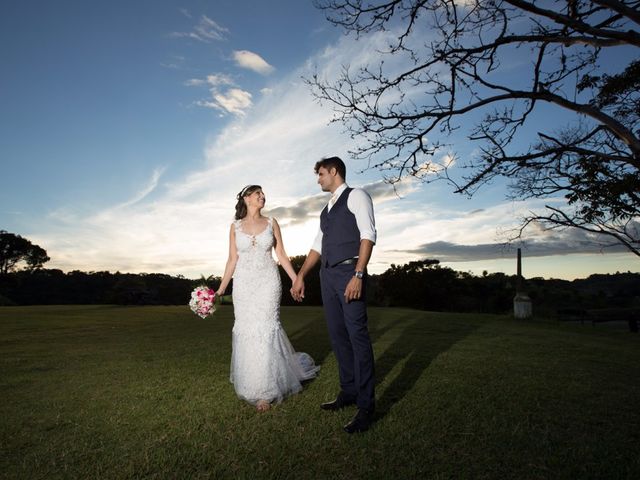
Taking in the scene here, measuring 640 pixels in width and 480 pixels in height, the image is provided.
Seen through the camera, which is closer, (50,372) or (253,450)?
(253,450)

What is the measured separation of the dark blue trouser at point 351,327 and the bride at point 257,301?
0.81m

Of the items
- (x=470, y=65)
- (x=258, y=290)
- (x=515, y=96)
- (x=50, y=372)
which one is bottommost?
(x=50, y=372)

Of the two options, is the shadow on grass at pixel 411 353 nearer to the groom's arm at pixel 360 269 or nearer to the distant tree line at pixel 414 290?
the groom's arm at pixel 360 269

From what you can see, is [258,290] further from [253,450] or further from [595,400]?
[595,400]

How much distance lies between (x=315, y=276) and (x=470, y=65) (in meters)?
21.3

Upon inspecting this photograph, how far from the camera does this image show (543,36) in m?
8.94

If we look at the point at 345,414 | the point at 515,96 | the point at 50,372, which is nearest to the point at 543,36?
the point at 515,96

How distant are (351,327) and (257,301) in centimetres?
148

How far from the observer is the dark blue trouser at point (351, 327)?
167 inches

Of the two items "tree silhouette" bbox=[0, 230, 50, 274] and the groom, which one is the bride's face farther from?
"tree silhouette" bbox=[0, 230, 50, 274]

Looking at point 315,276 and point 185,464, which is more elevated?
point 315,276

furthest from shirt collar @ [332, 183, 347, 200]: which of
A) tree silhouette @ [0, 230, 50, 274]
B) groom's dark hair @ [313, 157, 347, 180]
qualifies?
tree silhouette @ [0, 230, 50, 274]

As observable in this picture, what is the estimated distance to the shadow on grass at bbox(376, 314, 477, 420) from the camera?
5475mm

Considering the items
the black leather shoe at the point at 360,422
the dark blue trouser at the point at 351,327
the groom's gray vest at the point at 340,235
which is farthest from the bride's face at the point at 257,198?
the black leather shoe at the point at 360,422
